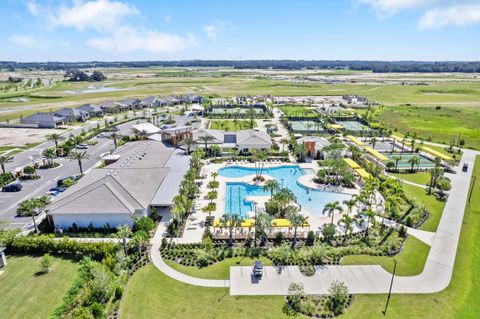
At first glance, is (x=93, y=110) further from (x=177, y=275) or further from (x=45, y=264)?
(x=177, y=275)

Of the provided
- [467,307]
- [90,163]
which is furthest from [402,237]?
[90,163]

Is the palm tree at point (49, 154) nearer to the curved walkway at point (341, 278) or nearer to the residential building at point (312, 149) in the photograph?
the curved walkway at point (341, 278)

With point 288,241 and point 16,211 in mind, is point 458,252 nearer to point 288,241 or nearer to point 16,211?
point 288,241

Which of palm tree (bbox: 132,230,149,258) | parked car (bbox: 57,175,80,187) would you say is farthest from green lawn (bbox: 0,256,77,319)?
parked car (bbox: 57,175,80,187)

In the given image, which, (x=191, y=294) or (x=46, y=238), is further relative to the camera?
(x=46, y=238)

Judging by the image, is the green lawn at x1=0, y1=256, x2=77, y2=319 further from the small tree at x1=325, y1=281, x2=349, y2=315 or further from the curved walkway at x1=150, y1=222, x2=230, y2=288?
the small tree at x1=325, y1=281, x2=349, y2=315

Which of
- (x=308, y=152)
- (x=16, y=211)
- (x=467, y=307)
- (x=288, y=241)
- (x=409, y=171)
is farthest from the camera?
(x=308, y=152)

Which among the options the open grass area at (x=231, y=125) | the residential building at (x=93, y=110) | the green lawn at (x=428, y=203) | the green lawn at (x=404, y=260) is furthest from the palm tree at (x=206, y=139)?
the residential building at (x=93, y=110)

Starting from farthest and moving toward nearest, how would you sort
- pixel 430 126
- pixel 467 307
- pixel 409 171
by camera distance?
pixel 430 126 → pixel 409 171 → pixel 467 307
